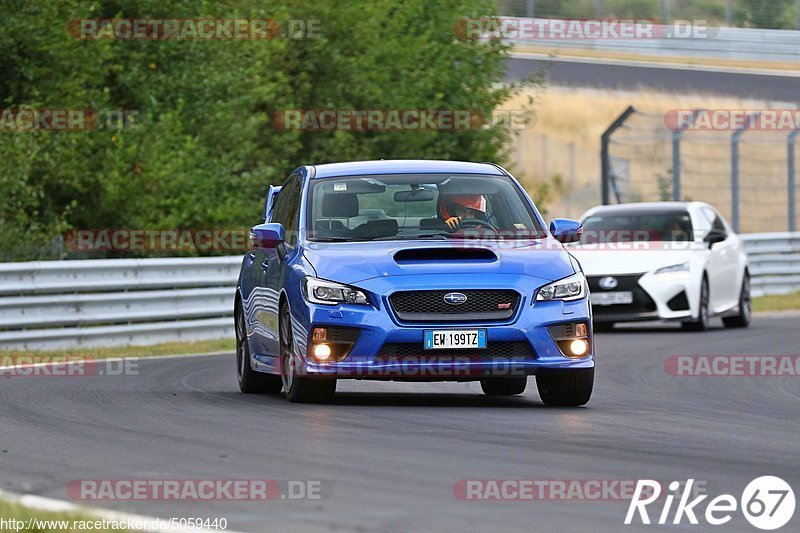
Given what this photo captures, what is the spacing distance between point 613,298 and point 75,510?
14.8 metres

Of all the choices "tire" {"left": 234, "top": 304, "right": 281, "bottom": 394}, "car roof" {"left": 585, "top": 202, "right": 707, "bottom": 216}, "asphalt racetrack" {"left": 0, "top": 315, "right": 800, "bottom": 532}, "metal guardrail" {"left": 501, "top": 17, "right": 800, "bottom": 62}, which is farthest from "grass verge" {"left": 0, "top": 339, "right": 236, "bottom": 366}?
"metal guardrail" {"left": 501, "top": 17, "right": 800, "bottom": 62}

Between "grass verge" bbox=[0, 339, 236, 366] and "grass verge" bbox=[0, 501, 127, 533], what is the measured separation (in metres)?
10.4

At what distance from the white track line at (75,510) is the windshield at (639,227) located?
50.8 ft

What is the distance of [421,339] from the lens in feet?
35.8

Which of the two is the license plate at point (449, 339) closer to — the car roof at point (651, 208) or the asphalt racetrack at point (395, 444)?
the asphalt racetrack at point (395, 444)

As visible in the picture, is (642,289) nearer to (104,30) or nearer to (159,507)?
(104,30)

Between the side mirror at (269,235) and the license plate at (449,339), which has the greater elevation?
the side mirror at (269,235)

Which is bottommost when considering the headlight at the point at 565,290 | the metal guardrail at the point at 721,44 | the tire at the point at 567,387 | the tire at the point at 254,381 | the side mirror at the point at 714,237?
the side mirror at the point at 714,237

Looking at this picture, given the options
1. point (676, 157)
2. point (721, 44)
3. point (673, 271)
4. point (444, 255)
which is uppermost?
point (721, 44)

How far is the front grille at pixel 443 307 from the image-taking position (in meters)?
10.9

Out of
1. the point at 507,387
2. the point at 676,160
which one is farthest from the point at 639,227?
the point at 507,387

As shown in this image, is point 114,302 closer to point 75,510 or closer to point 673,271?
point 673,271

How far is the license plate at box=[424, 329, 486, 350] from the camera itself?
10.9 meters

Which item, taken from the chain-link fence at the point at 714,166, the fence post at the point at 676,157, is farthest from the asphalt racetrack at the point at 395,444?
the chain-link fence at the point at 714,166
